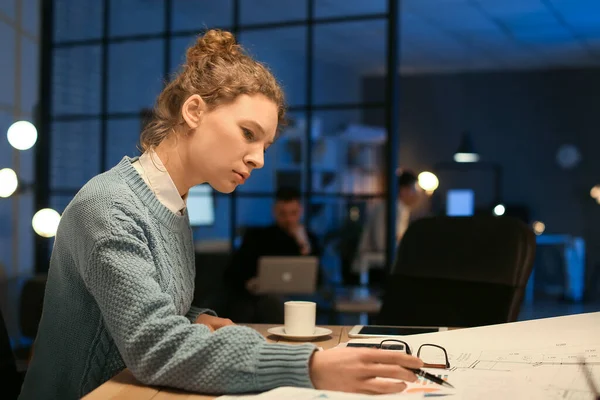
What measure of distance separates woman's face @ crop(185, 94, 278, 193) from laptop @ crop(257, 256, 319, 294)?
247 cm

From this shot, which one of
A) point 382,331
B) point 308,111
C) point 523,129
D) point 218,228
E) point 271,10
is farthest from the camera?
point 523,129

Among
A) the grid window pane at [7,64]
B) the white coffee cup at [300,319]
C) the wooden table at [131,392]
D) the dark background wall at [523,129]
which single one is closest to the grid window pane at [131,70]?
the grid window pane at [7,64]

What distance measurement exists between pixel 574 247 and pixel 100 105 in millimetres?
5739

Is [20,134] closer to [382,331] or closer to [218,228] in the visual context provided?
[218,228]

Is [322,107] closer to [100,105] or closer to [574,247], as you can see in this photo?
[100,105]

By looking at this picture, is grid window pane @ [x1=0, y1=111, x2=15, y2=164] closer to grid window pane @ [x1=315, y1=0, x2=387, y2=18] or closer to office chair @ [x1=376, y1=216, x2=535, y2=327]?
grid window pane @ [x1=315, y1=0, x2=387, y2=18]

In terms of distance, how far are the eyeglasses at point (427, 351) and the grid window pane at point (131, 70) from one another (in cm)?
374

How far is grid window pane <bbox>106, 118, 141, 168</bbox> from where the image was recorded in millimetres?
4656

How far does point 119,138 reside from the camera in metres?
4.70

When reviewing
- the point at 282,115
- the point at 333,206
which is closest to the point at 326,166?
the point at 333,206

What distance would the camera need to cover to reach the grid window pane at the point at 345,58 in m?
6.15

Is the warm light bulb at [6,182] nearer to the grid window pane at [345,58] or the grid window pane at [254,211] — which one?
the grid window pane at [254,211]

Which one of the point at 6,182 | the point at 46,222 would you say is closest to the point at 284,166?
the point at 46,222

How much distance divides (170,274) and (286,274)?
2.54 meters
